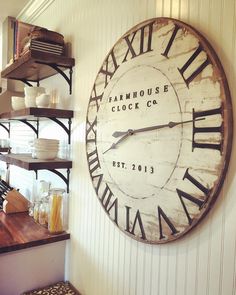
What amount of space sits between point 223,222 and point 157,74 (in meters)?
0.63

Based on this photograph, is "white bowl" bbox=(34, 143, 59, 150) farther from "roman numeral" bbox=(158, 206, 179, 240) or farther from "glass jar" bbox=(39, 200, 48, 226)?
"roman numeral" bbox=(158, 206, 179, 240)

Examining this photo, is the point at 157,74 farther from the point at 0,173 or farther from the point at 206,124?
the point at 0,173

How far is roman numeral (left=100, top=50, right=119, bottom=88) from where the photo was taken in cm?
137

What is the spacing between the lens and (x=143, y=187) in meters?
1.20

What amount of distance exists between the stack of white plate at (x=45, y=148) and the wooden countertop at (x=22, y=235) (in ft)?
1.64

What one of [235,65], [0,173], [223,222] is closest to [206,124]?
[235,65]

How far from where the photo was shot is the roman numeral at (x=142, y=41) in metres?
1.17

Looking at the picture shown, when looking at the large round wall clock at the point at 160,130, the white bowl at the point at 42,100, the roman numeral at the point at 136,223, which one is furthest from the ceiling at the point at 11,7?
the roman numeral at the point at 136,223

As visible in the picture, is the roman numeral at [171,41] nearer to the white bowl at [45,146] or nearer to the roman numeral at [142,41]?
the roman numeral at [142,41]

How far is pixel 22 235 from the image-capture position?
1.77 metres

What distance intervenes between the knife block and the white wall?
694 mm

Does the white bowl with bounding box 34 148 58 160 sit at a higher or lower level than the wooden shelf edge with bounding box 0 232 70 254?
higher

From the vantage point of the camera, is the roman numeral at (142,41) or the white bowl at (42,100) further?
the white bowl at (42,100)

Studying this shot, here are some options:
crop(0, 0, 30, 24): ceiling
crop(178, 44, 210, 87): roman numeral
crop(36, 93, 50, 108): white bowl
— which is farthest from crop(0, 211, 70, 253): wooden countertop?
crop(0, 0, 30, 24): ceiling
